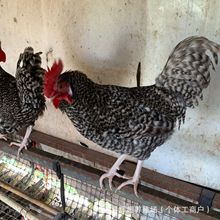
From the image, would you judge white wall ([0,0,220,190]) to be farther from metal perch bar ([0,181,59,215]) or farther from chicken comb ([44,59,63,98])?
metal perch bar ([0,181,59,215])

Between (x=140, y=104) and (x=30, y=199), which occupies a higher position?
(x=140, y=104)

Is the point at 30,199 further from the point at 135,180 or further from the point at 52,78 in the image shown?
the point at 52,78

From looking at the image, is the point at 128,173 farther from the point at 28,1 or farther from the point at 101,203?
the point at 28,1

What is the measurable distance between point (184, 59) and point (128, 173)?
623 millimetres

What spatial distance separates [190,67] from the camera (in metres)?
1.28

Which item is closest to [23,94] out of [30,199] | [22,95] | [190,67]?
[22,95]

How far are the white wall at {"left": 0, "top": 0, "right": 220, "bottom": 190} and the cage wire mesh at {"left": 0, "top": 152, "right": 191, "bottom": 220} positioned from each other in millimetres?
316

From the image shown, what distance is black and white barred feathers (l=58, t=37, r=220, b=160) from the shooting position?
1.26 metres

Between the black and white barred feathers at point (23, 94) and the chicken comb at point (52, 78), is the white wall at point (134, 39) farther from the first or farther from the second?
the chicken comb at point (52, 78)

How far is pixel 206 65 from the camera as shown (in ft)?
4.19

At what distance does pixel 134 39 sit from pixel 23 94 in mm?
654

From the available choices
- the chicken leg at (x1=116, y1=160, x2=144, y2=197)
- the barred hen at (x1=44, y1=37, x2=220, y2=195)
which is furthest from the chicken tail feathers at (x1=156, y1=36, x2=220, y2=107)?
the chicken leg at (x1=116, y1=160, x2=144, y2=197)

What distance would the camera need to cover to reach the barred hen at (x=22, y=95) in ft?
5.31

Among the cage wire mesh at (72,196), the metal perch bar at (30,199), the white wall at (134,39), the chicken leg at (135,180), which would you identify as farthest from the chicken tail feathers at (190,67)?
the metal perch bar at (30,199)
